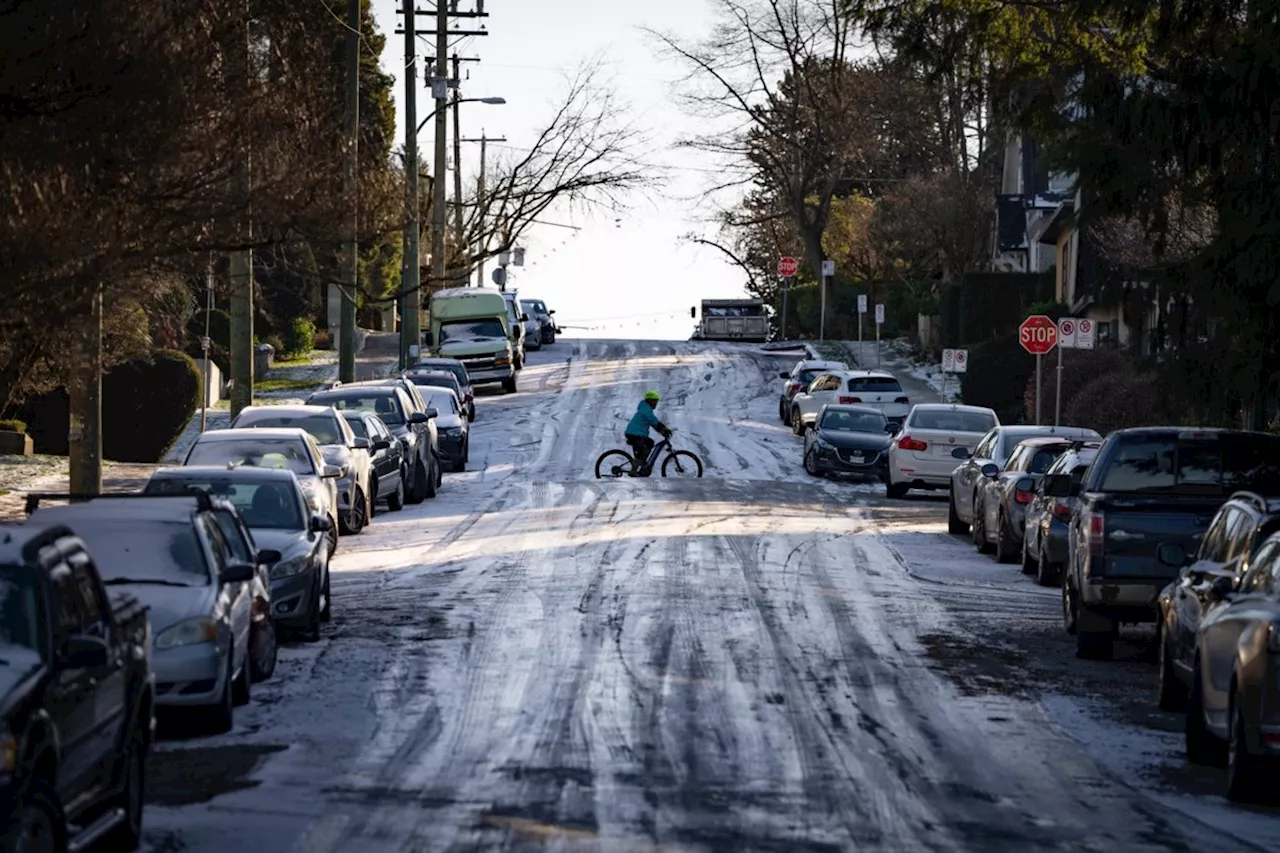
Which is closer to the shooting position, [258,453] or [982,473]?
[258,453]

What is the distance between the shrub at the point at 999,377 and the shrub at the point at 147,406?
20.4 metres

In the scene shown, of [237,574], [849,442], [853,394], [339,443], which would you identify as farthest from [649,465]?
[237,574]

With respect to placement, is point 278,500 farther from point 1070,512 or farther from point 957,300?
point 957,300

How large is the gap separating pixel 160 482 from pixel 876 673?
21.1 ft

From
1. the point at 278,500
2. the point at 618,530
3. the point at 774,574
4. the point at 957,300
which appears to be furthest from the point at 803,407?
the point at 278,500

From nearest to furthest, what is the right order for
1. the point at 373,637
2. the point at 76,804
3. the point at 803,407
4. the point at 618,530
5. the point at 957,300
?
the point at 76,804, the point at 373,637, the point at 618,530, the point at 803,407, the point at 957,300

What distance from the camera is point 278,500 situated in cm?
1973

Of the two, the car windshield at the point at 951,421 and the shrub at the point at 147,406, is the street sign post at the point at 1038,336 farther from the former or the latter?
the shrub at the point at 147,406

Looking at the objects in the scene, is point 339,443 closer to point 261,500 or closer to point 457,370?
point 261,500

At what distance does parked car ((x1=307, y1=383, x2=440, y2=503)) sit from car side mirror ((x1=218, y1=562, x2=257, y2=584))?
1912 cm

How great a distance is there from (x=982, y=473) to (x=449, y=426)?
1503cm

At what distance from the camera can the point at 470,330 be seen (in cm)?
6112

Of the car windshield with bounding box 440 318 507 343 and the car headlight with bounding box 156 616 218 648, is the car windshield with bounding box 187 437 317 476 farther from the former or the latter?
the car windshield with bounding box 440 318 507 343

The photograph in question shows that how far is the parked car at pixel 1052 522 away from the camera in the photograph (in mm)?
23484
